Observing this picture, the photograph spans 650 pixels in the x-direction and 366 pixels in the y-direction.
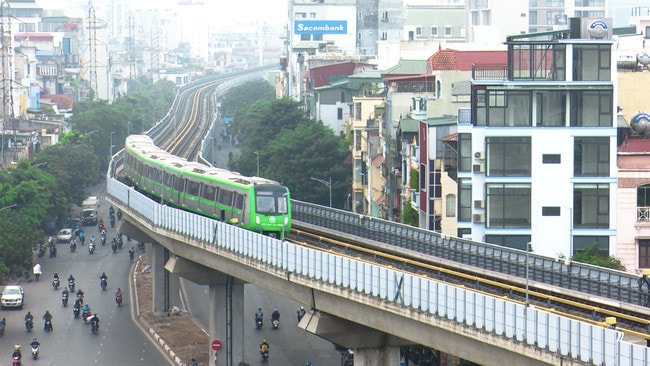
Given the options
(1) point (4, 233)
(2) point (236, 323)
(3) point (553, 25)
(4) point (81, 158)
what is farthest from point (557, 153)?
(3) point (553, 25)

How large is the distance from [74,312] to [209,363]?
18.2 meters

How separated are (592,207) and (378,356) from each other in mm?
14866

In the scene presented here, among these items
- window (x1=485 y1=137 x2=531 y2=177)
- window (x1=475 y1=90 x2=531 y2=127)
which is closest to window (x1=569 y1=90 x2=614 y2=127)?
window (x1=475 y1=90 x2=531 y2=127)

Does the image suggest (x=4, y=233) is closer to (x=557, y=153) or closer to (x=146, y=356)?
(x=146, y=356)

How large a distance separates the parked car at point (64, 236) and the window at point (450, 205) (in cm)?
5304

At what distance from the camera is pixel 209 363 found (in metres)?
77.4

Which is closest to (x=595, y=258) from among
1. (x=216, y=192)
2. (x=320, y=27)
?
(x=216, y=192)

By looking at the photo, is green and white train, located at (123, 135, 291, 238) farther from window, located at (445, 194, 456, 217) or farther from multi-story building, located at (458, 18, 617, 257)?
window, located at (445, 194, 456, 217)

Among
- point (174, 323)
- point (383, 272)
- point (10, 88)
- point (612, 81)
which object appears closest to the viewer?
point (383, 272)

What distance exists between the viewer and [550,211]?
70188 mm

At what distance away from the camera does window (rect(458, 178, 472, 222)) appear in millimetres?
71500

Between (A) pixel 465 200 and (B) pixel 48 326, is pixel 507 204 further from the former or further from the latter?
(B) pixel 48 326

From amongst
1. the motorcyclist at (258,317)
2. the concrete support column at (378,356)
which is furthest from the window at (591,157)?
the motorcyclist at (258,317)

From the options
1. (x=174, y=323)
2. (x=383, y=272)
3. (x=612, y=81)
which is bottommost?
(x=174, y=323)
